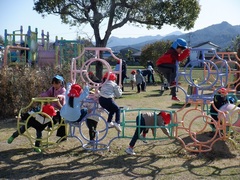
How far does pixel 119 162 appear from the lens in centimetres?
496

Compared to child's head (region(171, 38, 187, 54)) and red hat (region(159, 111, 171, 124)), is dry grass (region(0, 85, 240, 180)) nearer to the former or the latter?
red hat (region(159, 111, 171, 124))

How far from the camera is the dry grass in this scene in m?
4.42

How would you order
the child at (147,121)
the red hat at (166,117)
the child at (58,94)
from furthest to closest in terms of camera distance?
the child at (58,94) → the red hat at (166,117) → the child at (147,121)

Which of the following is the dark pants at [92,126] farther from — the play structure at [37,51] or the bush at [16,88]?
the play structure at [37,51]

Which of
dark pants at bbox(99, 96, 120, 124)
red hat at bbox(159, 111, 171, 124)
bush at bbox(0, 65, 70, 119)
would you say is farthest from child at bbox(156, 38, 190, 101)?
bush at bbox(0, 65, 70, 119)

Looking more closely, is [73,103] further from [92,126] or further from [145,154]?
[145,154]

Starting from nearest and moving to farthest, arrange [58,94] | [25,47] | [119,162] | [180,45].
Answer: [119,162] → [180,45] → [58,94] → [25,47]

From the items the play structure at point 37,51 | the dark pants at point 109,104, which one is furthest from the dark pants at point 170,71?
the play structure at point 37,51

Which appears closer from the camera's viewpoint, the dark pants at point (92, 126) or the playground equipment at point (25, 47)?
the dark pants at point (92, 126)

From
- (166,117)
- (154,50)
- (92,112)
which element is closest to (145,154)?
(166,117)

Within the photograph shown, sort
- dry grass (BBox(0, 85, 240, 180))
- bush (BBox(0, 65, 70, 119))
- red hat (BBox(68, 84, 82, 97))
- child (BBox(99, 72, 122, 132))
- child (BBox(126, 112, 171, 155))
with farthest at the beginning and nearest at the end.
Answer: bush (BBox(0, 65, 70, 119))
child (BBox(126, 112, 171, 155))
child (BBox(99, 72, 122, 132))
red hat (BBox(68, 84, 82, 97))
dry grass (BBox(0, 85, 240, 180))

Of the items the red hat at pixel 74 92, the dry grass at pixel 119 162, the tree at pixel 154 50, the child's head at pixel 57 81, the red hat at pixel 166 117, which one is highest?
the tree at pixel 154 50

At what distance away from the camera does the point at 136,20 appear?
18.0m

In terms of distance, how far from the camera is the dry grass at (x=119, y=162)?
14.5 ft
